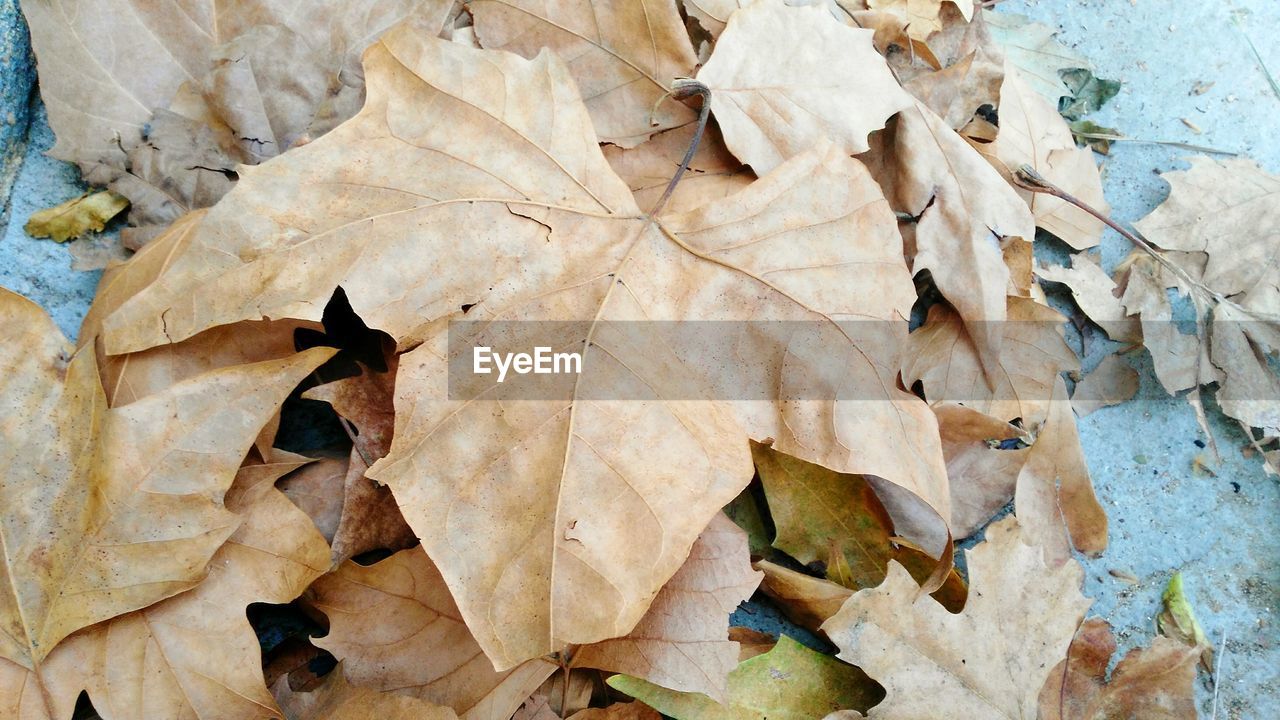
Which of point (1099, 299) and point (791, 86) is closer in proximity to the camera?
point (791, 86)

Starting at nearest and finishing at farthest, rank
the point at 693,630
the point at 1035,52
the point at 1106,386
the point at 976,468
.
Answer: the point at 693,630
the point at 976,468
the point at 1106,386
the point at 1035,52

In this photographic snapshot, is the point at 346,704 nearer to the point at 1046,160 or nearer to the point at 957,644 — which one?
the point at 957,644

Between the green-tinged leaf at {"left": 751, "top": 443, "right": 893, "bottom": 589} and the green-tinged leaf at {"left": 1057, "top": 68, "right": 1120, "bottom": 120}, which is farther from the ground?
the green-tinged leaf at {"left": 1057, "top": 68, "right": 1120, "bottom": 120}

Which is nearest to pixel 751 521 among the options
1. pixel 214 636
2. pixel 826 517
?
pixel 826 517

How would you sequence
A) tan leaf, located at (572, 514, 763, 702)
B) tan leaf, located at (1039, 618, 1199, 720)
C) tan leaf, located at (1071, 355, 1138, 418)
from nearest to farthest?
tan leaf, located at (572, 514, 763, 702)
tan leaf, located at (1039, 618, 1199, 720)
tan leaf, located at (1071, 355, 1138, 418)

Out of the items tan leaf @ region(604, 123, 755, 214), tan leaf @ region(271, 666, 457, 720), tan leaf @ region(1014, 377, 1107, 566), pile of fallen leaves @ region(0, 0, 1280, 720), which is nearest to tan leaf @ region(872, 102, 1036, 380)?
pile of fallen leaves @ region(0, 0, 1280, 720)

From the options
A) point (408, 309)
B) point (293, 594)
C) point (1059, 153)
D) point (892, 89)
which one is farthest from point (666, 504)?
point (1059, 153)

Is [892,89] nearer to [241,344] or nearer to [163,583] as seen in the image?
[241,344]

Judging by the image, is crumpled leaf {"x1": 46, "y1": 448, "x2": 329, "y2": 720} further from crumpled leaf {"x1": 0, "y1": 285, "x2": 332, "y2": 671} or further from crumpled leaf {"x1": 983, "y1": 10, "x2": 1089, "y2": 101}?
crumpled leaf {"x1": 983, "y1": 10, "x2": 1089, "y2": 101}
